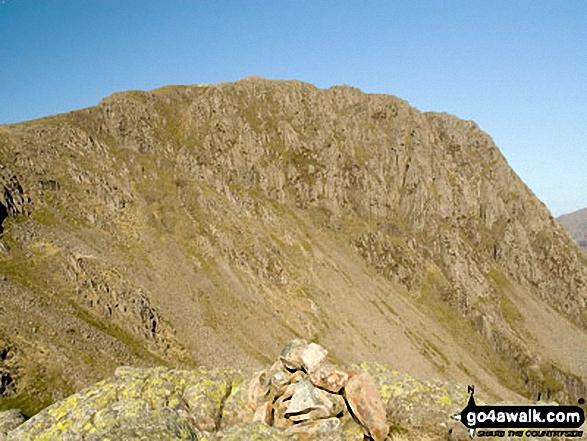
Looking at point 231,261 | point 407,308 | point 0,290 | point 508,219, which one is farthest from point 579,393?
point 0,290

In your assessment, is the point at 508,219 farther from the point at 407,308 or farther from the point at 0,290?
the point at 0,290

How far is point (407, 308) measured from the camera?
4469 inches

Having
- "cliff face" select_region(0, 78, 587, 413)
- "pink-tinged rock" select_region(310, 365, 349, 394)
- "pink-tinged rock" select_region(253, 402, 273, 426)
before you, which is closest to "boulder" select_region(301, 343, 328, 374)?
"pink-tinged rock" select_region(310, 365, 349, 394)

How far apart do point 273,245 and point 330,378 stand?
294 feet

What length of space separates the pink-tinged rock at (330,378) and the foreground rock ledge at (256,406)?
1.3 inches

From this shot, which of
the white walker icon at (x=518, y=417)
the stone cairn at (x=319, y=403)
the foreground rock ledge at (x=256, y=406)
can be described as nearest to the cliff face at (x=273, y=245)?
the foreground rock ledge at (x=256, y=406)

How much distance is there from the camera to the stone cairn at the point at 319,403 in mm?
12828

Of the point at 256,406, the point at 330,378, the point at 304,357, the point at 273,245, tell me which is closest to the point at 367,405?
the point at 330,378

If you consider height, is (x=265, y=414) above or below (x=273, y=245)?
below

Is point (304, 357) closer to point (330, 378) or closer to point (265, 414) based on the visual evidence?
point (330, 378)

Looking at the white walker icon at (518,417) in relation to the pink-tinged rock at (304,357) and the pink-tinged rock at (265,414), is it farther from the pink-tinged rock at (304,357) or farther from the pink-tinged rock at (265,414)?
the pink-tinged rock at (265,414)

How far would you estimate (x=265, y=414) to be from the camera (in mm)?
13625

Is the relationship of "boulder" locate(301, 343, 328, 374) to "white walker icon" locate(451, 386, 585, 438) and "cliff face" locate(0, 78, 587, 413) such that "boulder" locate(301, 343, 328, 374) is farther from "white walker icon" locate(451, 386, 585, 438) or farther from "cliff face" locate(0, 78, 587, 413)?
"cliff face" locate(0, 78, 587, 413)

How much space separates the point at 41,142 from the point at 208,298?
49895 millimetres
